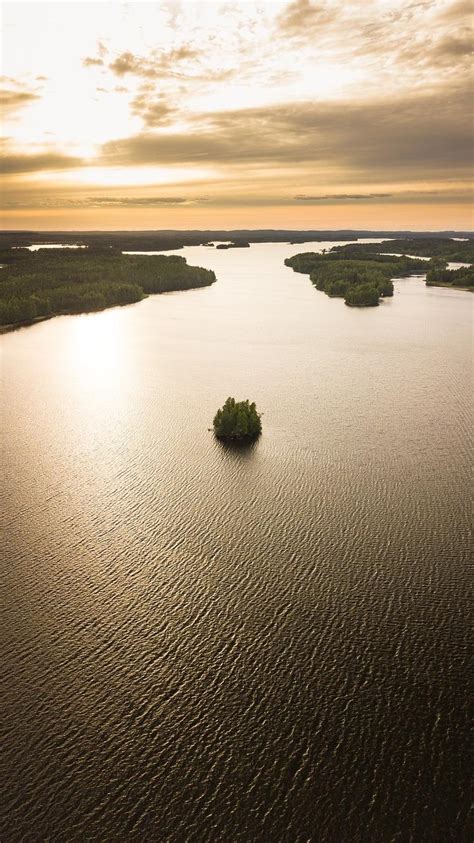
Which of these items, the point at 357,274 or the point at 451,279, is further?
the point at 451,279

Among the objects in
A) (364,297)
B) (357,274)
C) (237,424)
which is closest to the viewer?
(237,424)

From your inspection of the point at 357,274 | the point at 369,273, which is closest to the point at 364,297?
the point at 357,274

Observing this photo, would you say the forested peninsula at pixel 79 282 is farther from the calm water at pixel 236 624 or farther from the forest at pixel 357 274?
the calm water at pixel 236 624

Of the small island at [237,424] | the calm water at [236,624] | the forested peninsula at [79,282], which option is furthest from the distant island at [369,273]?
the small island at [237,424]

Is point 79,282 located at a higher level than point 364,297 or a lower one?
higher

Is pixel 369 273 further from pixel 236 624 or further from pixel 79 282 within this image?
pixel 236 624

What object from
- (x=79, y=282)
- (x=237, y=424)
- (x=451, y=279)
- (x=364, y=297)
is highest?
(x=79, y=282)

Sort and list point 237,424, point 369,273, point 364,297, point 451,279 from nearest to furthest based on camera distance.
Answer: point 237,424 → point 364,297 → point 369,273 → point 451,279
